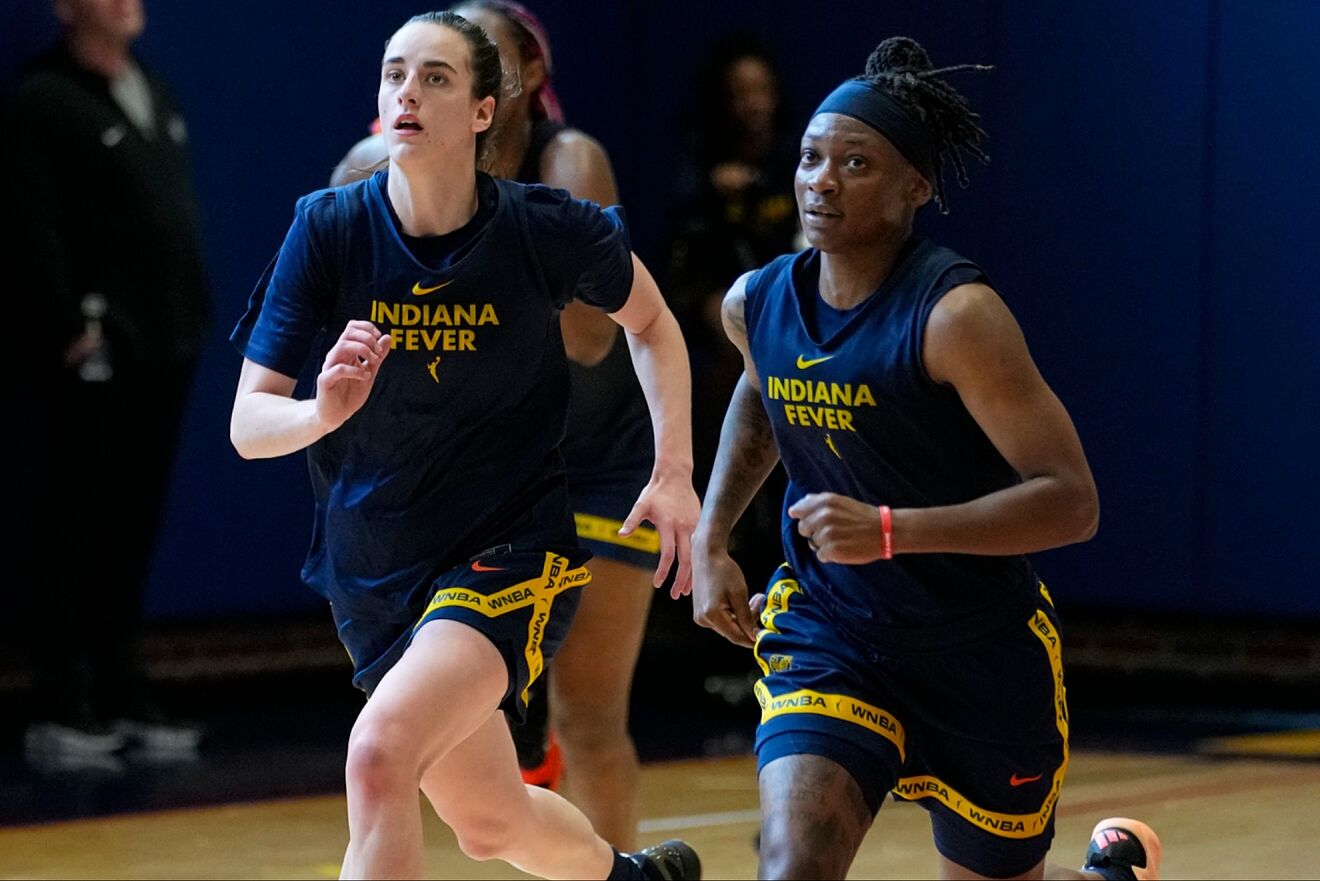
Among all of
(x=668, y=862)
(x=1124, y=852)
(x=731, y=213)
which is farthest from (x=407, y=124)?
(x=731, y=213)

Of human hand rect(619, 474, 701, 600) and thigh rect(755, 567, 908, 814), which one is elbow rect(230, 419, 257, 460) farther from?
thigh rect(755, 567, 908, 814)

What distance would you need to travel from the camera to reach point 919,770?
10.8 ft

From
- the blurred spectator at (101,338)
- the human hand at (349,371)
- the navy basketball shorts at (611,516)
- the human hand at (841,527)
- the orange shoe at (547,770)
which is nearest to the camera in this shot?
the human hand at (841,527)

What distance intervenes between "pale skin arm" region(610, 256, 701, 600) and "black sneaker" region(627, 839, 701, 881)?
68 cm

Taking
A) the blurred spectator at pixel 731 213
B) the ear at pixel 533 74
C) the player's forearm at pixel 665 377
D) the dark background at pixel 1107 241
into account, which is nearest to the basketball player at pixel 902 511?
the player's forearm at pixel 665 377

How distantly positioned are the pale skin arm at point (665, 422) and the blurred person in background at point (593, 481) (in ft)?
1.59

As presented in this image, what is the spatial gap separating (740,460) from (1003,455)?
0.52 metres

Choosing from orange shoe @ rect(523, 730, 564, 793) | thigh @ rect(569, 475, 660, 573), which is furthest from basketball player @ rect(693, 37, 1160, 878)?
orange shoe @ rect(523, 730, 564, 793)

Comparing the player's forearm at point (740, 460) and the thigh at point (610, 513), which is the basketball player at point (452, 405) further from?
the thigh at point (610, 513)

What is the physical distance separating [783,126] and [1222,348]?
1745mm

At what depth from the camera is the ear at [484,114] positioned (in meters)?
3.54

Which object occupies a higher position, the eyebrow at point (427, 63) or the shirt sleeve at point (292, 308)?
the eyebrow at point (427, 63)

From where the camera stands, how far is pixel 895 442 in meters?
3.21

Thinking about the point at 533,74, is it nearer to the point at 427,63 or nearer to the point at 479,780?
the point at 427,63
